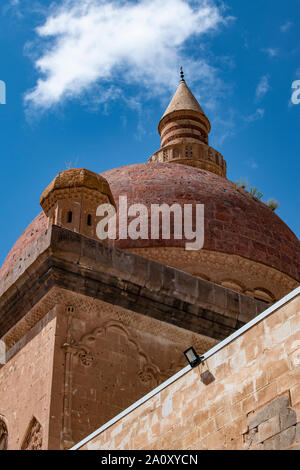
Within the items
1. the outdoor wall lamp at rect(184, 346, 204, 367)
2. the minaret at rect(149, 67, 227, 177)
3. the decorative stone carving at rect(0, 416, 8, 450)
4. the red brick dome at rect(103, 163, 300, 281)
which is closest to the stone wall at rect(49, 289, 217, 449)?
the decorative stone carving at rect(0, 416, 8, 450)

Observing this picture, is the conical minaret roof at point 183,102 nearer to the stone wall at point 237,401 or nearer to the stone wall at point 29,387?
the stone wall at point 29,387

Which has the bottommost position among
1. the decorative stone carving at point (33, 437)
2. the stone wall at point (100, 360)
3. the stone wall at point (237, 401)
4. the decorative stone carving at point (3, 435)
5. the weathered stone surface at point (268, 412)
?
the weathered stone surface at point (268, 412)

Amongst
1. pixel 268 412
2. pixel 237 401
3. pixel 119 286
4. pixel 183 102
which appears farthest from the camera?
→ pixel 183 102

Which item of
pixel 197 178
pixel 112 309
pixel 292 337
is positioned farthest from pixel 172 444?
pixel 197 178

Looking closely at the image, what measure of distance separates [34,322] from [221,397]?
134 inches

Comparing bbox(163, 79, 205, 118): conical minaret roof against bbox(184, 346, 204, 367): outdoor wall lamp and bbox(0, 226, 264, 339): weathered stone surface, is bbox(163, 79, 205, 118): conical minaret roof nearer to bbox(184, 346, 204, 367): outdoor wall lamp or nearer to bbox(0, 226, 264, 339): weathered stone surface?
bbox(0, 226, 264, 339): weathered stone surface

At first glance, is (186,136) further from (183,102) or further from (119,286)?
(119,286)

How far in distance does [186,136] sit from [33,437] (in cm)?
1096

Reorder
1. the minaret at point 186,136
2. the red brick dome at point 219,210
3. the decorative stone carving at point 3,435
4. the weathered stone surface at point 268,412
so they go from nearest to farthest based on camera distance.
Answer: the weathered stone surface at point 268,412 → the decorative stone carving at point 3,435 → the red brick dome at point 219,210 → the minaret at point 186,136

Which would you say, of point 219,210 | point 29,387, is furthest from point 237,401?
point 219,210

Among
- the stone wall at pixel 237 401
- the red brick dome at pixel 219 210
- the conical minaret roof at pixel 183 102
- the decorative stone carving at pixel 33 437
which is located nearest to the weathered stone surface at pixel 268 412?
the stone wall at pixel 237 401

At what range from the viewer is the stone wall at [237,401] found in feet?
17.2

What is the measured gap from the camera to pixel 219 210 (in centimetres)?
1297

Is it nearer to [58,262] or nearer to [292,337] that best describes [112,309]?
[58,262]
